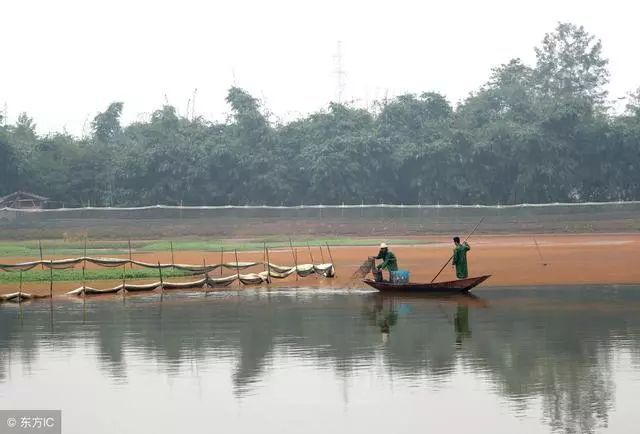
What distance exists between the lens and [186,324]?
2658 cm

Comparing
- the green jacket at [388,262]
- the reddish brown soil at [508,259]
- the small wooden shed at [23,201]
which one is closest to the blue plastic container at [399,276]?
the green jacket at [388,262]

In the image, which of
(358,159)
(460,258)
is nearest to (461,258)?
(460,258)

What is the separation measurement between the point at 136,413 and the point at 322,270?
76.2 feet

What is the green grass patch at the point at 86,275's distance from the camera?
3831cm

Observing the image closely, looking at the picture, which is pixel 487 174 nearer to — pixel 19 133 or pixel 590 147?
pixel 590 147

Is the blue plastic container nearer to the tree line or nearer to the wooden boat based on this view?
the wooden boat

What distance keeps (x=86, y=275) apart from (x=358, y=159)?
1600 inches

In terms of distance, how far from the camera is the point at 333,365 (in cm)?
2009

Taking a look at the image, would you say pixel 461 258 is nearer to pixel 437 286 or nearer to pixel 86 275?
pixel 437 286

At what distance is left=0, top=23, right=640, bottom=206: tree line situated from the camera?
75.6m

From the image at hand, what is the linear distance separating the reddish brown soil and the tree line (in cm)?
1366

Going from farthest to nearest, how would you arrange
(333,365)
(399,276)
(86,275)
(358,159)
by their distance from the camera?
1. (358,159)
2. (86,275)
3. (399,276)
4. (333,365)

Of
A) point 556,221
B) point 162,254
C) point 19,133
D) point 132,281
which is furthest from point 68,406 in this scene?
point 19,133

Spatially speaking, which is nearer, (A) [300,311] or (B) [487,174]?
(A) [300,311]
